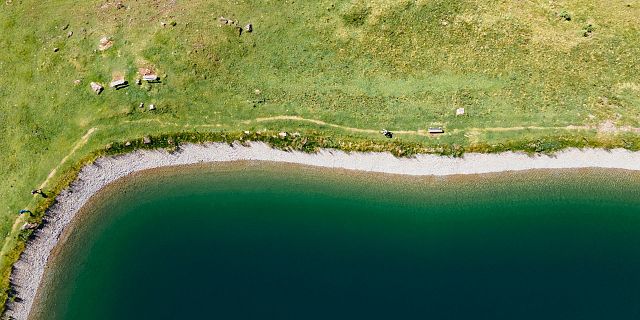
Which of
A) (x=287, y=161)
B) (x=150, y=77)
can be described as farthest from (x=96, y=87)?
(x=287, y=161)

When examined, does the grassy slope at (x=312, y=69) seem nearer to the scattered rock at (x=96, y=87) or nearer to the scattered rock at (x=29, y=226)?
the scattered rock at (x=96, y=87)

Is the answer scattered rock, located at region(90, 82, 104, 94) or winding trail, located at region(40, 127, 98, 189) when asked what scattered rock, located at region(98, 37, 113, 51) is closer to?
scattered rock, located at region(90, 82, 104, 94)

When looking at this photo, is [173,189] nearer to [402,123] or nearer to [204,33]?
[204,33]

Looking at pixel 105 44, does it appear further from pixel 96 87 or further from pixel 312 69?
pixel 312 69

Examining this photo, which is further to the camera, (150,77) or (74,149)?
(150,77)

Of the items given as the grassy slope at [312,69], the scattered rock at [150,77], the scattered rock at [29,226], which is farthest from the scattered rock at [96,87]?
the scattered rock at [29,226]

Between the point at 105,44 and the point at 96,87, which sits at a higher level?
the point at 105,44
